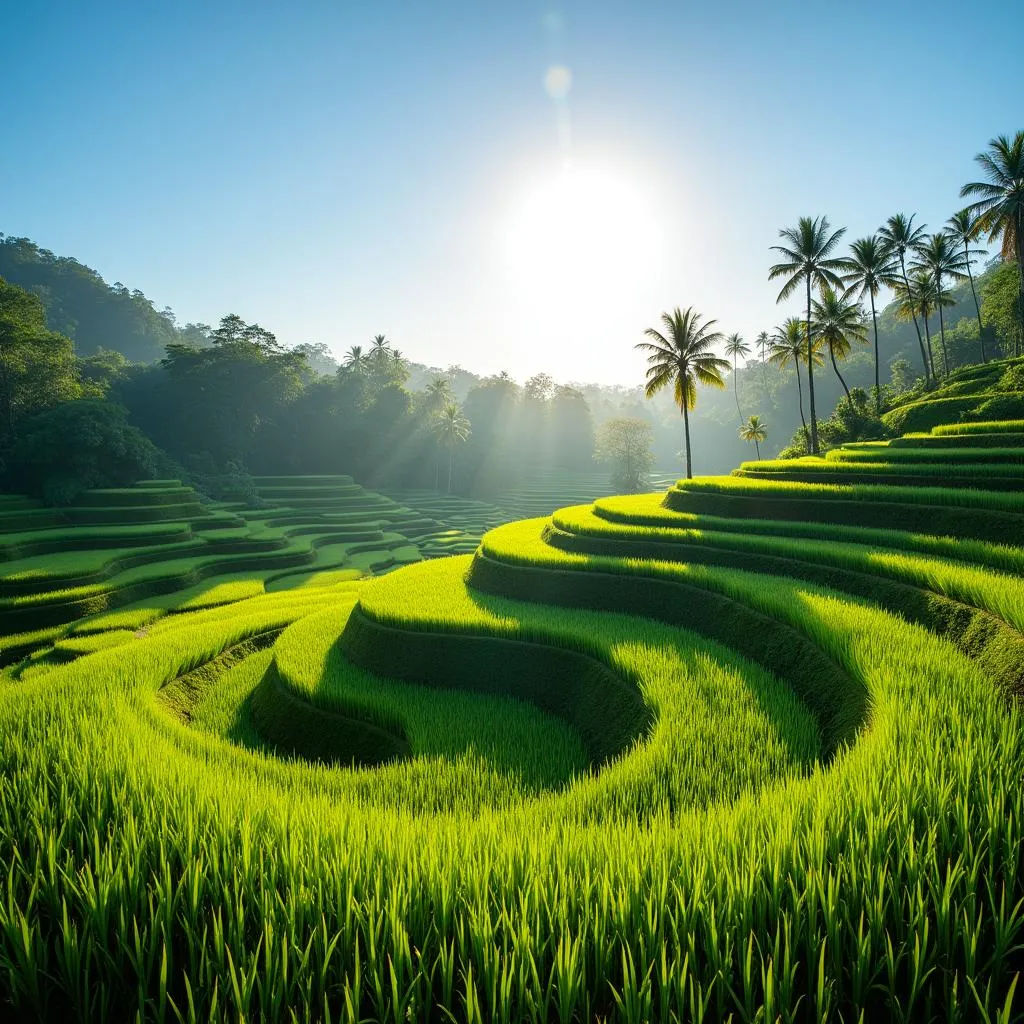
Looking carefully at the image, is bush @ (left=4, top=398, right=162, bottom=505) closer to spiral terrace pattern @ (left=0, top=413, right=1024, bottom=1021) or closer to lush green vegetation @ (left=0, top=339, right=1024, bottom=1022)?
lush green vegetation @ (left=0, top=339, right=1024, bottom=1022)

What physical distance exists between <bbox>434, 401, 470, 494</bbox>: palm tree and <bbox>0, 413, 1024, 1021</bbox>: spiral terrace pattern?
5045 cm

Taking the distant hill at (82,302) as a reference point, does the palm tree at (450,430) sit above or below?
below

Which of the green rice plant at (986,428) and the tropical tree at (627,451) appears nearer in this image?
the green rice plant at (986,428)

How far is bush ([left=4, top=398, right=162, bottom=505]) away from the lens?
26.4m

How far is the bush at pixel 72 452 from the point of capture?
26359 millimetres

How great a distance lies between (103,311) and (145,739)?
339 ft

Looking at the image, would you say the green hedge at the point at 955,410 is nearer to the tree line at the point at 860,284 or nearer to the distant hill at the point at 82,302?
the tree line at the point at 860,284

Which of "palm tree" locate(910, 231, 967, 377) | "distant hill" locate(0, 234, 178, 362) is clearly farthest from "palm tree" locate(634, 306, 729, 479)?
"distant hill" locate(0, 234, 178, 362)

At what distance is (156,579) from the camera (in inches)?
773

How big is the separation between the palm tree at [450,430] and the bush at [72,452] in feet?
110

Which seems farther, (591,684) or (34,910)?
(591,684)

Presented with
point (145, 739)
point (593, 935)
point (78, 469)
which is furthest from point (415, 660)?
point (78, 469)

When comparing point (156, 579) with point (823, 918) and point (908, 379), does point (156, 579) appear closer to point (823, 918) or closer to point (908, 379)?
point (823, 918)

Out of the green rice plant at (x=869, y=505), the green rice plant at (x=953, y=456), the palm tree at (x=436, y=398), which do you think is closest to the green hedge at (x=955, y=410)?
the green rice plant at (x=953, y=456)
